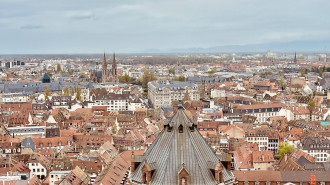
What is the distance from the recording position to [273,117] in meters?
130

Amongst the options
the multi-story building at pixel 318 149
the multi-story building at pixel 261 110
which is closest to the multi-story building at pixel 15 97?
the multi-story building at pixel 261 110

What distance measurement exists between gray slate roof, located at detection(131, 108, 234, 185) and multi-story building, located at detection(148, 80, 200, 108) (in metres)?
129

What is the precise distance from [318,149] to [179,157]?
6209cm

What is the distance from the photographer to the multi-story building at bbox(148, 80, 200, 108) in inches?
6511

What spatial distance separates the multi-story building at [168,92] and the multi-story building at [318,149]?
80.4 metres

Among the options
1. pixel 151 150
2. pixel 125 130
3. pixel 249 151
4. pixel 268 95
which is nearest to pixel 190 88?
pixel 268 95

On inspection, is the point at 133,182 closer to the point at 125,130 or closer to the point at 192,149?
the point at 192,149

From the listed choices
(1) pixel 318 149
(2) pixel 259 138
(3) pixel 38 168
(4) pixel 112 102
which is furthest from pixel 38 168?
(4) pixel 112 102

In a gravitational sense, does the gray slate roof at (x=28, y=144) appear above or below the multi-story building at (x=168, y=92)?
below

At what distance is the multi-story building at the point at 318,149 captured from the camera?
86.6 meters

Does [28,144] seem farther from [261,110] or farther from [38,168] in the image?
[261,110]

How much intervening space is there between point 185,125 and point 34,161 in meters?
51.2

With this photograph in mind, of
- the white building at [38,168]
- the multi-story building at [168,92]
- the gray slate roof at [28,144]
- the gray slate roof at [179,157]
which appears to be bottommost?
the white building at [38,168]

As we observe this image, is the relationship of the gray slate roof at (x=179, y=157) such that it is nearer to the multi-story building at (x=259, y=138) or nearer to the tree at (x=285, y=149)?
the tree at (x=285, y=149)
